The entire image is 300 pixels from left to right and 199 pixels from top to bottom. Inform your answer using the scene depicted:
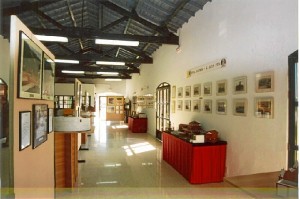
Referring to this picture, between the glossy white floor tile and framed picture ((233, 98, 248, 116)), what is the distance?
133 centimetres

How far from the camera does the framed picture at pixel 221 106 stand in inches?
184

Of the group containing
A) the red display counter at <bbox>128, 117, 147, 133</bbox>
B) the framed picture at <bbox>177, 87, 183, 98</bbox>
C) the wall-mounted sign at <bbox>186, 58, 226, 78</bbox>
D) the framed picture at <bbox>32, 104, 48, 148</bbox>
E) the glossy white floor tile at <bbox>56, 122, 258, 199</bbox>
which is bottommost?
the glossy white floor tile at <bbox>56, 122, 258, 199</bbox>

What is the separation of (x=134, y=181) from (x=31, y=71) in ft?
10.1

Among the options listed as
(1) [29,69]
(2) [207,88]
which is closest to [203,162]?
(2) [207,88]

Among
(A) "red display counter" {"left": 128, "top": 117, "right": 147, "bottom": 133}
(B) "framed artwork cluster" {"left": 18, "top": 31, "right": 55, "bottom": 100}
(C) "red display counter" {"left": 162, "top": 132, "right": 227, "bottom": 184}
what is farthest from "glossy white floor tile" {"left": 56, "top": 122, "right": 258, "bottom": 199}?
(A) "red display counter" {"left": 128, "top": 117, "right": 147, "bottom": 133}

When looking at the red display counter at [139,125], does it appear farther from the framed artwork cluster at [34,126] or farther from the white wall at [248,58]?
the framed artwork cluster at [34,126]

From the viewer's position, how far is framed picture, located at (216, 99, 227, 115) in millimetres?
4683

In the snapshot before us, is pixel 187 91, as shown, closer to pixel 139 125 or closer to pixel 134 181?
pixel 134 181

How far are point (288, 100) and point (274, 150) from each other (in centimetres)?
79

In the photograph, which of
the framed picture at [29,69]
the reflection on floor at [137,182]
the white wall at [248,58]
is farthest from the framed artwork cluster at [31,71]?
the white wall at [248,58]

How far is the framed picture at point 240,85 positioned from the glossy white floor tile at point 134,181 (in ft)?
5.70

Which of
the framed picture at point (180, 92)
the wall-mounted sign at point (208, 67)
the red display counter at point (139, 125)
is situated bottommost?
the red display counter at point (139, 125)

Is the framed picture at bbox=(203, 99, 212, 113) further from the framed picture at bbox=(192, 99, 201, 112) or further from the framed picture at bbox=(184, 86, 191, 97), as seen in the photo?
the framed picture at bbox=(184, 86, 191, 97)

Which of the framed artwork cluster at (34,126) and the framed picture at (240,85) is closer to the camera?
the framed artwork cluster at (34,126)
